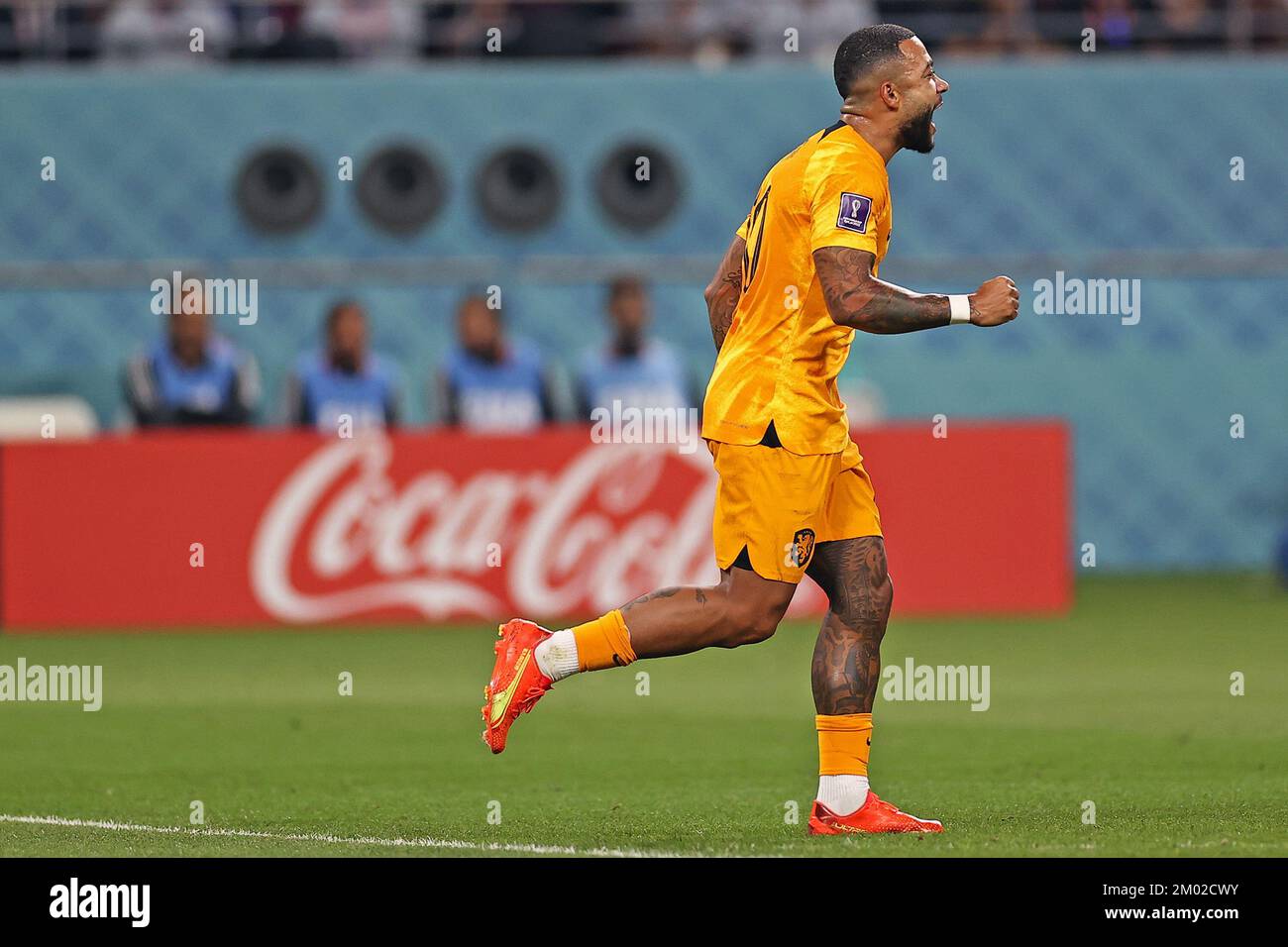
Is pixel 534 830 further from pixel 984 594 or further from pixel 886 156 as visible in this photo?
pixel 984 594

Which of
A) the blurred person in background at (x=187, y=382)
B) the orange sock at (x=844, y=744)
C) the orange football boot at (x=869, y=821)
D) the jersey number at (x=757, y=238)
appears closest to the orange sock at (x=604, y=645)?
the orange sock at (x=844, y=744)

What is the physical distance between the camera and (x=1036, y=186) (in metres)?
20.7

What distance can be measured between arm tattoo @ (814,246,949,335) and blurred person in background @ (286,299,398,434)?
30.0ft

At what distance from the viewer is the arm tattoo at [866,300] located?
7105 millimetres

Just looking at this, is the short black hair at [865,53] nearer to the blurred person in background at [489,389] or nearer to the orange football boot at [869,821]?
the orange football boot at [869,821]

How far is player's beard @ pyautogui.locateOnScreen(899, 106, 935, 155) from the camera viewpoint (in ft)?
24.6

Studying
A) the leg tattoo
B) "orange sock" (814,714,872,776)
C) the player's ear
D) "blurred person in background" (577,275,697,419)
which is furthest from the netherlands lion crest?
"blurred person in background" (577,275,697,419)

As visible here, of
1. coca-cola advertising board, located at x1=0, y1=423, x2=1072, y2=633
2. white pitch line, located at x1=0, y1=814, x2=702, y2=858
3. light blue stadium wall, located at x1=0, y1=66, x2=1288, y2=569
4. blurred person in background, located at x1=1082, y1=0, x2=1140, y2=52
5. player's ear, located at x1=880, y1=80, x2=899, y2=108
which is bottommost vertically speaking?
white pitch line, located at x1=0, y1=814, x2=702, y2=858

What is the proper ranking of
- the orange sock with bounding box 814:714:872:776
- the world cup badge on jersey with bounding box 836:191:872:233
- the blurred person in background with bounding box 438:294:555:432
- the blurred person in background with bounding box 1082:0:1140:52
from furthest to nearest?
1. the blurred person in background with bounding box 1082:0:1140:52
2. the blurred person in background with bounding box 438:294:555:432
3. the orange sock with bounding box 814:714:872:776
4. the world cup badge on jersey with bounding box 836:191:872:233

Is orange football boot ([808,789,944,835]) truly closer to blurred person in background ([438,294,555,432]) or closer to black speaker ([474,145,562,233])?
blurred person in background ([438,294,555,432])

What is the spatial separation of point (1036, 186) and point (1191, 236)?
4.84 ft

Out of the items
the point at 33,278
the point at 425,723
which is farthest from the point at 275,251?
the point at 425,723

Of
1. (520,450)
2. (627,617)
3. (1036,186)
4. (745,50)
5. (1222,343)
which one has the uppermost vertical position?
(745,50)

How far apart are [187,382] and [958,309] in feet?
32.2
